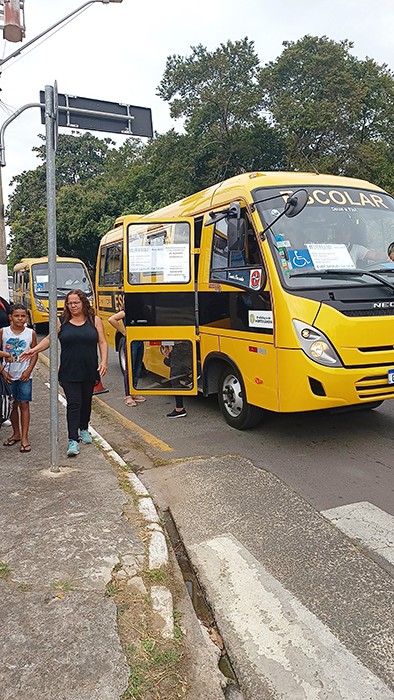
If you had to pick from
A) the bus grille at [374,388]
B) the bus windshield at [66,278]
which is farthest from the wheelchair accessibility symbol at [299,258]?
the bus windshield at [66,278]

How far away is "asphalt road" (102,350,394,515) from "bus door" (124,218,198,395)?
59 centimetres

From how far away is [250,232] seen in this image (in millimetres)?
5508

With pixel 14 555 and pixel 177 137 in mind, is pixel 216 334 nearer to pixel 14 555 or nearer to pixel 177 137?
pixel 14 555

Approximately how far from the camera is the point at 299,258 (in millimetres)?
5184

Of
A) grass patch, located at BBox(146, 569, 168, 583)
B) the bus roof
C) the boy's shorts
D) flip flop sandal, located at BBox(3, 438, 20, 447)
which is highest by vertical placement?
the bus roof

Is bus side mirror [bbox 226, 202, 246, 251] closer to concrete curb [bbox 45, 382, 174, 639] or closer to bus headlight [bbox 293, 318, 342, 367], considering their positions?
bus headlight [bbox 293, 318, 342, 367]

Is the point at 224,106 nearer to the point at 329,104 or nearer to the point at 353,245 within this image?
the point at 329,104

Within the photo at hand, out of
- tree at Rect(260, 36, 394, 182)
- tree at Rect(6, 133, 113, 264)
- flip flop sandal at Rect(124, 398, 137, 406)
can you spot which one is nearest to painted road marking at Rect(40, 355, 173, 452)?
flip flop sandal at Rect(124, 398, 137, 406)

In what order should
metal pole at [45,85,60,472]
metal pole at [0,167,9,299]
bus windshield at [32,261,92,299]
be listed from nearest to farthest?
metal pole at [45,85,60,472], metal pole at [0,167,9,299], bus windshield at [32,261,92,299]

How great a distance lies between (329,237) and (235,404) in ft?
6.85

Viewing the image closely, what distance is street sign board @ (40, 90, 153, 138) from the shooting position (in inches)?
170

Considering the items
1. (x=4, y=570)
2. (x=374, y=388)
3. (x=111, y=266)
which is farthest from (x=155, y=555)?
(x=111, y=266)

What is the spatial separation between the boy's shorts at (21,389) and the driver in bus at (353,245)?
339 centimetres

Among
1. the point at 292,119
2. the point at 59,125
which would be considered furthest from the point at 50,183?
the point at 292,119
